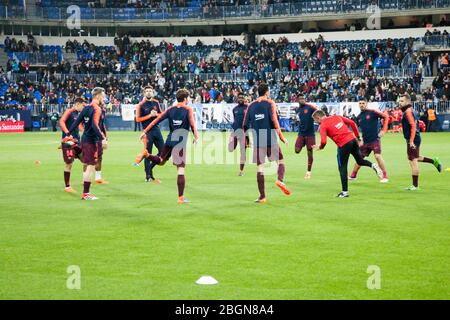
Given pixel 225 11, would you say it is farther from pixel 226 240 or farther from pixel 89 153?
pixel 226 240

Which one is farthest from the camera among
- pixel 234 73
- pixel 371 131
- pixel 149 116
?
pixel 234 73

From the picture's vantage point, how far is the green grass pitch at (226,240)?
26.5 feet

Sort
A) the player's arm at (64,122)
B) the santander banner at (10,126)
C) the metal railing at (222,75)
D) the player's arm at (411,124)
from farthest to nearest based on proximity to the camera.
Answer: the metal railing at (222,75) < the santander banner at (10,126) < the player's arm at (64,122) < the player's arm at (411,124)

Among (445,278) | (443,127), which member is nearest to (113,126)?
(443,127)

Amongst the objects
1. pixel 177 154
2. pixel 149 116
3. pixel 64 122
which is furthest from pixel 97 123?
pixel 149 116

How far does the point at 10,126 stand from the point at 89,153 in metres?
36.4

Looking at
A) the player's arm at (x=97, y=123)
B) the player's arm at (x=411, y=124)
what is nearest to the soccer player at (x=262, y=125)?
the player's arm at (x=97, y=123)

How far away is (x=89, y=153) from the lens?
16.0 m

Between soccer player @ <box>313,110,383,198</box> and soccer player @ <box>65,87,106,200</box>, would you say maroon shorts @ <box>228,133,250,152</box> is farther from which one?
soccer player @ <box>65,87,106,200</box>

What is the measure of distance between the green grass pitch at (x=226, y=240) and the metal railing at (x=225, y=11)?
4052cm

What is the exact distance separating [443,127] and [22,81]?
3090cm

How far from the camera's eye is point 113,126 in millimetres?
52312

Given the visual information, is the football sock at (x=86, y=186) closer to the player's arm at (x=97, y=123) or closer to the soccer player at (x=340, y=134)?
the player's arm at (x=97, y=123)
